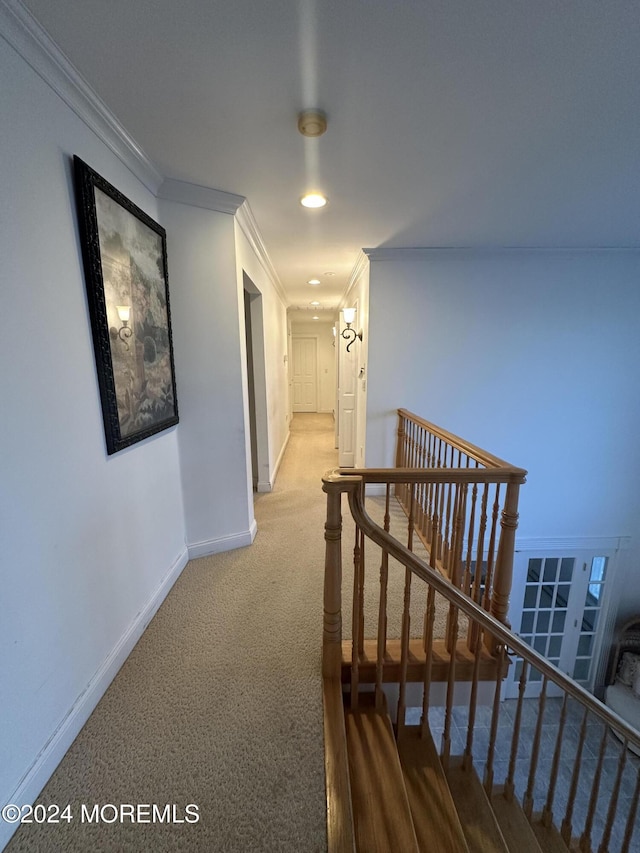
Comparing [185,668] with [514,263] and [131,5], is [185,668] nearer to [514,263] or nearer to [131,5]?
[131,5]

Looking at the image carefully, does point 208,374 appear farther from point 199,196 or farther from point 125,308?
point 199,196

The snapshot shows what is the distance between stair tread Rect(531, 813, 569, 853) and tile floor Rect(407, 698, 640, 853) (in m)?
0.90

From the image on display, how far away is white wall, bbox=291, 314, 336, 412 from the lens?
867 centimetres

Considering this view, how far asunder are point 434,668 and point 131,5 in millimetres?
2742

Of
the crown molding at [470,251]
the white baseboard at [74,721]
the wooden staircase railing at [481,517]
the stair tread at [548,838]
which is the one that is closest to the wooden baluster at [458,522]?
the wooden staircase railing at [481,517]

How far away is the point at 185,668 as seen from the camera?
155 centimetres

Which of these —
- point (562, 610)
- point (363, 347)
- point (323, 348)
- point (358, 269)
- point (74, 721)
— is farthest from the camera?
point (323, 348)

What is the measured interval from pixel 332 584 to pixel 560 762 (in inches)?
165

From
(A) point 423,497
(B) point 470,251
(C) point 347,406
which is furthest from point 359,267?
(A) point 423,497

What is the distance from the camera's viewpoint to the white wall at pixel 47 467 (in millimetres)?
998

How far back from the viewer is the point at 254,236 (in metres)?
2.74

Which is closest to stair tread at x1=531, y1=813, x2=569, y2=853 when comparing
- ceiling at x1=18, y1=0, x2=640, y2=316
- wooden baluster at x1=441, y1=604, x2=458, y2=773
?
wooden baluster at x1=441, y1=604, x2=458, y2=773

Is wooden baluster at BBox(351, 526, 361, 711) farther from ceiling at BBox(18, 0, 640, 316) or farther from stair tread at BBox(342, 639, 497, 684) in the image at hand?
ceiling at BBox(18, 0, 640, 316)

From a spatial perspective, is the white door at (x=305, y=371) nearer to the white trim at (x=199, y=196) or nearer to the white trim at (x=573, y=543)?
the white trim at (x=573, y=543)
